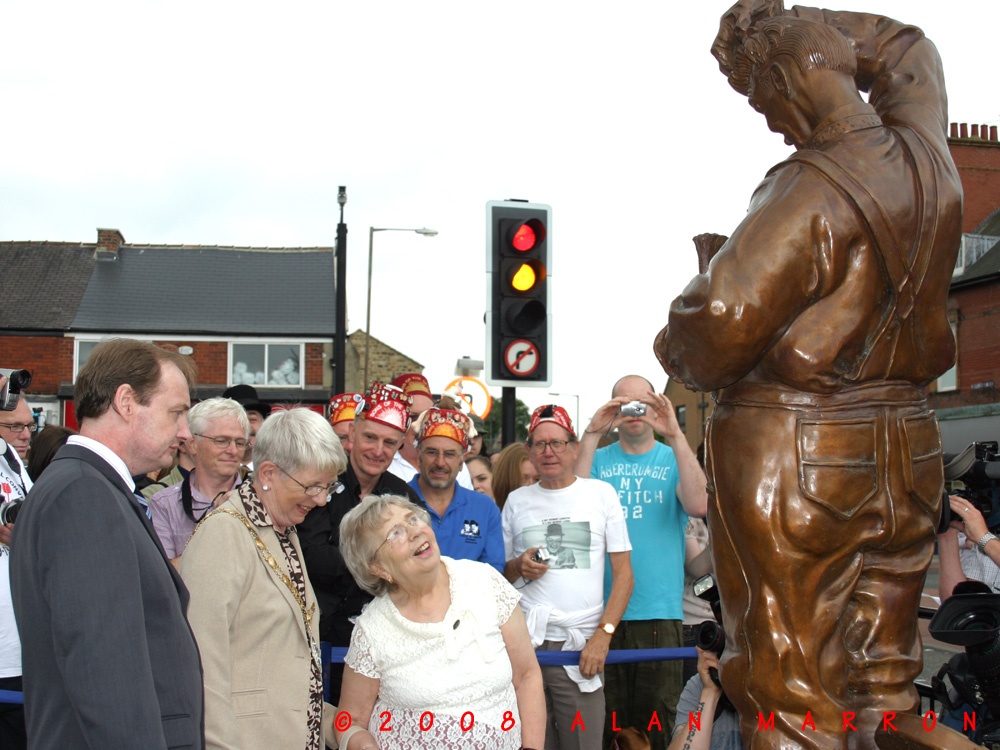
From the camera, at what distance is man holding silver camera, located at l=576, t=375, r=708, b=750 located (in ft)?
16.5

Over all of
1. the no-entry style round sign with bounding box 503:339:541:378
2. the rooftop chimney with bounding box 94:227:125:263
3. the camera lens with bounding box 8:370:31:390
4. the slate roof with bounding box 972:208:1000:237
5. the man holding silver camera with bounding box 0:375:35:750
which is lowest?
the man holding silver camera with bounding box 0:375:35:750

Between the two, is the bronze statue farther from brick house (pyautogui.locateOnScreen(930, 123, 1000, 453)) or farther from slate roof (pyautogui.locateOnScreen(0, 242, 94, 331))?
slate roof (pyautogui.locateOnScreen(0, 242, 94, 331))

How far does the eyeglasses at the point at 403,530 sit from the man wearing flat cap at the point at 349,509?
1.89ft

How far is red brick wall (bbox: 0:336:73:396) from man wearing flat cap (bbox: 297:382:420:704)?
110ft

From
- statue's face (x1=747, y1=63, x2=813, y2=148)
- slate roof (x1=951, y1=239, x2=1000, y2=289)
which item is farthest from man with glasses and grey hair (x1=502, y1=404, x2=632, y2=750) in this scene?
slate roof (x1=951, y1=239, x2=1000, y2=289)

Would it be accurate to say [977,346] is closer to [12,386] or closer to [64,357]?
[12,386]

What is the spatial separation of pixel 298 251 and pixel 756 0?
3688 centimetres

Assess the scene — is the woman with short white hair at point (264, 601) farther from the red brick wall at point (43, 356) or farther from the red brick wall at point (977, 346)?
the red brick wall at point (43, 356)

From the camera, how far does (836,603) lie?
2906mm

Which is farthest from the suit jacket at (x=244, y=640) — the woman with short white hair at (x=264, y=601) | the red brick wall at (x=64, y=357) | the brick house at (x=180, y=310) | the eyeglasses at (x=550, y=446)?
the red brick wall at (x=64, y=357)

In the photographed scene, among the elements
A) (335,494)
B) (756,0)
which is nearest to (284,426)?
(335,494)

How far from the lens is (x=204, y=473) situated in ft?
15.6

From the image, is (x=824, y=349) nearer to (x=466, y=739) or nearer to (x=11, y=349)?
(x=466, y=739)

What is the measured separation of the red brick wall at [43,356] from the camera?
3525 centimetres
